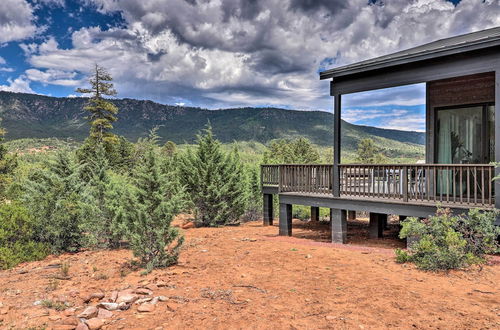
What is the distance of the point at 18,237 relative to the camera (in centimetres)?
912

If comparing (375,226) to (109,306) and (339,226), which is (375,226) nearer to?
(339,226)

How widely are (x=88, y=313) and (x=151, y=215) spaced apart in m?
2.57

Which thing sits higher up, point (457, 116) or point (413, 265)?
point (457, 116)

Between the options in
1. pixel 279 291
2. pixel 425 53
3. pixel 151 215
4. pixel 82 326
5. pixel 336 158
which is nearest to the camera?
pixel 82 326

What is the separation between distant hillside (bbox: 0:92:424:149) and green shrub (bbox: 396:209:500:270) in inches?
4589

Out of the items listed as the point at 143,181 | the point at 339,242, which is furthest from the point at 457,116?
the point at 143,181

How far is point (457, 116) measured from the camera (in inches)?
364

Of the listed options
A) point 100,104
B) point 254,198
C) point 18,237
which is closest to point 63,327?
point 18,237

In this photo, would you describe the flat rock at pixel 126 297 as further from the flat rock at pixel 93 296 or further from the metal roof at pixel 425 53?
the metal roof at pixel 425 53

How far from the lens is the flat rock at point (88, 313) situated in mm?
4205

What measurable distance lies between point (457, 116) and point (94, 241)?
1090 cm

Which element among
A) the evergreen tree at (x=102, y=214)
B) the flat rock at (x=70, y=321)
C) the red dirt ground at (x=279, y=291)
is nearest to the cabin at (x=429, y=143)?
the red dirt ground at (x=279, y=291)

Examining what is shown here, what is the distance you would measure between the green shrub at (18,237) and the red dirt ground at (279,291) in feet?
3.16

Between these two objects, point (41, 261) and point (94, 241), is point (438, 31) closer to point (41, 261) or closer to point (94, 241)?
point (94, 241)
